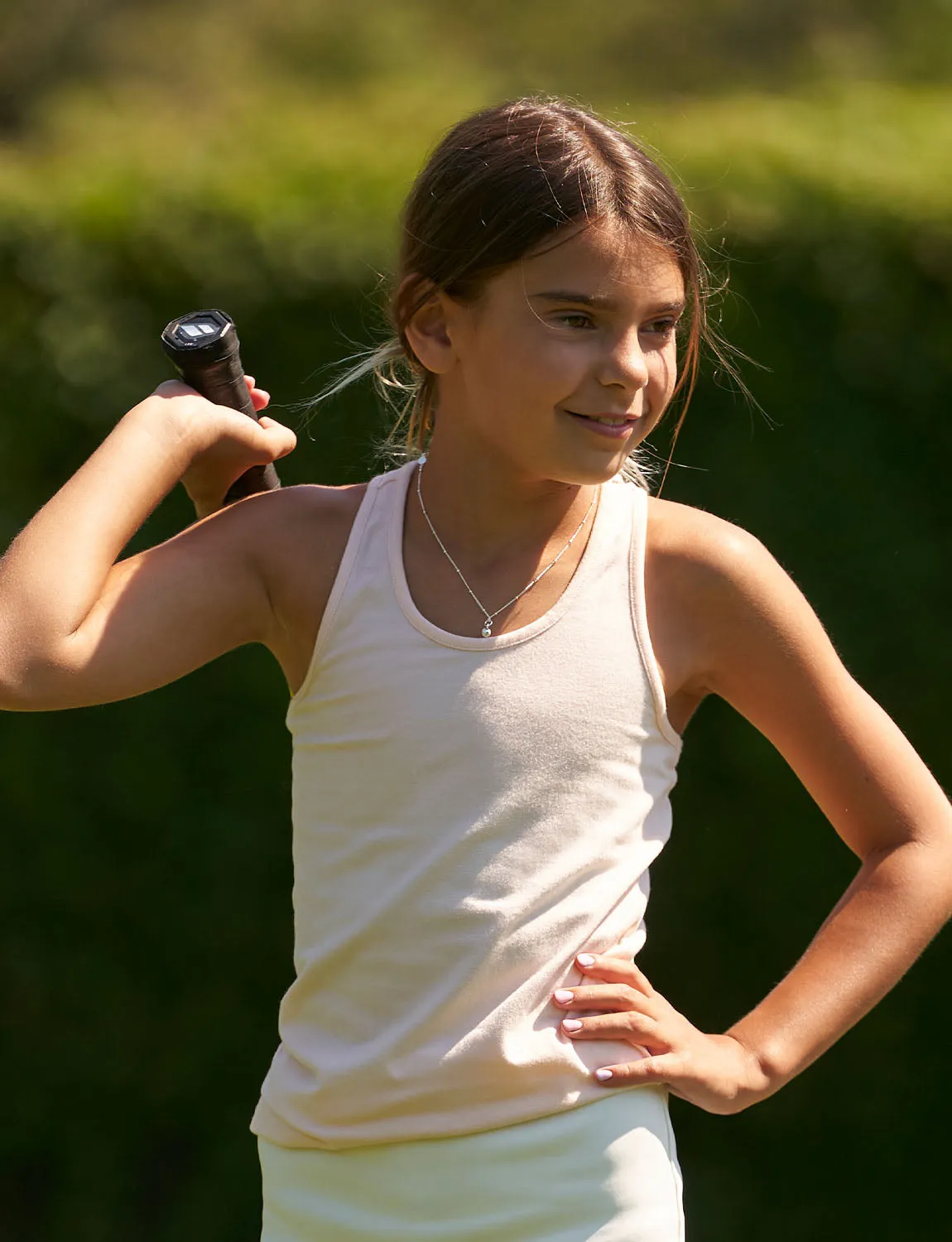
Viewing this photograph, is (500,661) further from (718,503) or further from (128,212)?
(128,212)

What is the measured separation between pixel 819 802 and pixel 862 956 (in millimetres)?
206

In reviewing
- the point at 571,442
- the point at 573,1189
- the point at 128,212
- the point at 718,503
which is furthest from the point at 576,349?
the point at 128,212

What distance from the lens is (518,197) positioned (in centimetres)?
192

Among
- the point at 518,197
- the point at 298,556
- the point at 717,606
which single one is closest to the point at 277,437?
the point at 298,556

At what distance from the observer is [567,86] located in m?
12.2

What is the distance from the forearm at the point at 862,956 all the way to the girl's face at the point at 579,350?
613 mm

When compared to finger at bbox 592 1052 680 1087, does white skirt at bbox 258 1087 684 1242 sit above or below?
below

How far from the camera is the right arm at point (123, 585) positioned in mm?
1910

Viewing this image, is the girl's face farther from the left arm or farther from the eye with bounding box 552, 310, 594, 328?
the left arm

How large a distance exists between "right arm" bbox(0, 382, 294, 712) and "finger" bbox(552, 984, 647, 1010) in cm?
58

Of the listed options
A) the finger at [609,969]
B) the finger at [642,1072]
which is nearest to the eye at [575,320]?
the finger at [609,969]

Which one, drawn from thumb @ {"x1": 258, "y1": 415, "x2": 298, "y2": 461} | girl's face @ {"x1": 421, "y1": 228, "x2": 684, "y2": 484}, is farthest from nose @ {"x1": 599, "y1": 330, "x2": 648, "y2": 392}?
thumb @ {"x1": 258, "y1": 415, "x2": 298, "y2": 461}

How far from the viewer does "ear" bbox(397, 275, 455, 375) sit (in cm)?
205

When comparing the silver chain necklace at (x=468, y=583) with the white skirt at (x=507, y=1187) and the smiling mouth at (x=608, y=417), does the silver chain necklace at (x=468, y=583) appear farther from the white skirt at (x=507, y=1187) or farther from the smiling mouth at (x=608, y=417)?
the white skirt at (x=507, y=1187)
